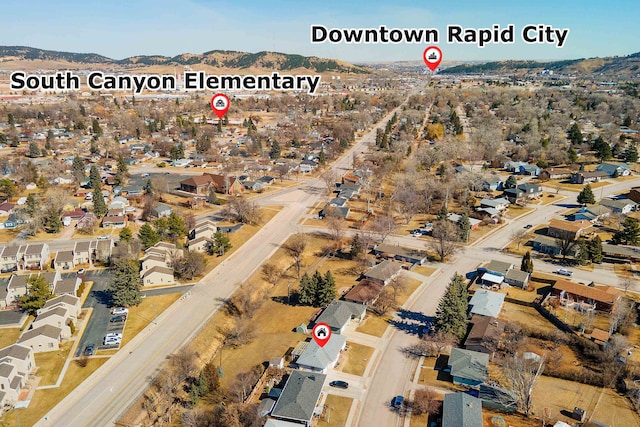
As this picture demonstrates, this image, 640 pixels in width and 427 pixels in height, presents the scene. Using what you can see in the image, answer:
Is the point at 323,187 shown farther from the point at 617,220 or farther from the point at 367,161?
the point at 617,220

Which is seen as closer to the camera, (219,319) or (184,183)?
(219,319)

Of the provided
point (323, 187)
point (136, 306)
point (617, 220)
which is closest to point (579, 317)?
point (617, 220)

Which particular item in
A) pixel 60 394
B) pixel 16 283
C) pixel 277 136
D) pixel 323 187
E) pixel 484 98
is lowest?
pixel 60 394

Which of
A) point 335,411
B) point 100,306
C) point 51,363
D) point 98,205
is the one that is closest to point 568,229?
point 335,411

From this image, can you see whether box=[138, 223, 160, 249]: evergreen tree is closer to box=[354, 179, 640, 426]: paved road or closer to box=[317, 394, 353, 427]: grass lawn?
box=[354, 179, 640, 426]: paved road

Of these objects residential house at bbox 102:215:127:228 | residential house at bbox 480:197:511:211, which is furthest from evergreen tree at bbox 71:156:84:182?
residential house at bbox 480:197:511:211

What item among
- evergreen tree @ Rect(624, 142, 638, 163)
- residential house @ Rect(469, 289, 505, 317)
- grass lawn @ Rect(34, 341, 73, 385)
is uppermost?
evergreen tree @ Rect(624, 142, 638, 163)
